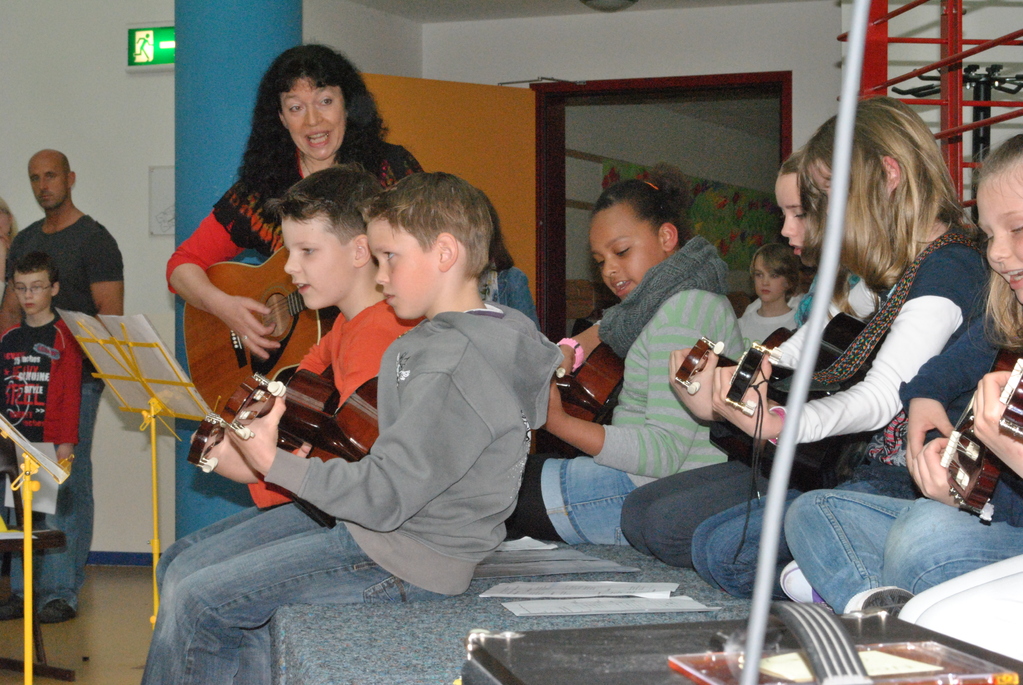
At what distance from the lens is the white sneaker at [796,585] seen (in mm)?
1914

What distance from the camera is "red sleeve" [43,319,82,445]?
4215mm

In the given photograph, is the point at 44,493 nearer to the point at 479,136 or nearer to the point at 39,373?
the point at 39,373

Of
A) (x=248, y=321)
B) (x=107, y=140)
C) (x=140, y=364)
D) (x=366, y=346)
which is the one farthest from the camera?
(x=107, y=140)

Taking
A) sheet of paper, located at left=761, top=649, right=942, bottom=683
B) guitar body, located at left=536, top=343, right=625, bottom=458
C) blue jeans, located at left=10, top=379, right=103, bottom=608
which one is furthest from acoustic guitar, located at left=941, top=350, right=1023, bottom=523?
blue jeans, located at left=10, top=379, right=103, bottom=608

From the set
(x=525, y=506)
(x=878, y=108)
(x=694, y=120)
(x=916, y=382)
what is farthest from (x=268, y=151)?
(x=694, y=120)

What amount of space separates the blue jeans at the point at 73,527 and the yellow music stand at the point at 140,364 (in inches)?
42.3

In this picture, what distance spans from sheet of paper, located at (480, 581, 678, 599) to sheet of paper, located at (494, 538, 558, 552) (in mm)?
406

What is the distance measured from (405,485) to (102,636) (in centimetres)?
252

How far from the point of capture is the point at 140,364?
2.88 metres

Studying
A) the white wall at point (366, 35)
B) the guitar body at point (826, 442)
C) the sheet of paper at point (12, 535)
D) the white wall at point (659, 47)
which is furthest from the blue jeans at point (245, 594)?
the white wall at point (659, 47)

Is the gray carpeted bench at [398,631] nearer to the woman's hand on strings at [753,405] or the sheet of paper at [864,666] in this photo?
the woman's hand on strings at [753,405]

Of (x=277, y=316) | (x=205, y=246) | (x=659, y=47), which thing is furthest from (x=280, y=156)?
(x=659, y=47)

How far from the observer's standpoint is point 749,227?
7.08 metres

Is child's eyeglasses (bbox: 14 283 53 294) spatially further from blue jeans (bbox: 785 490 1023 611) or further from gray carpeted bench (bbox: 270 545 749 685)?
blue jeans (bbox: 785 490 1023 611)
